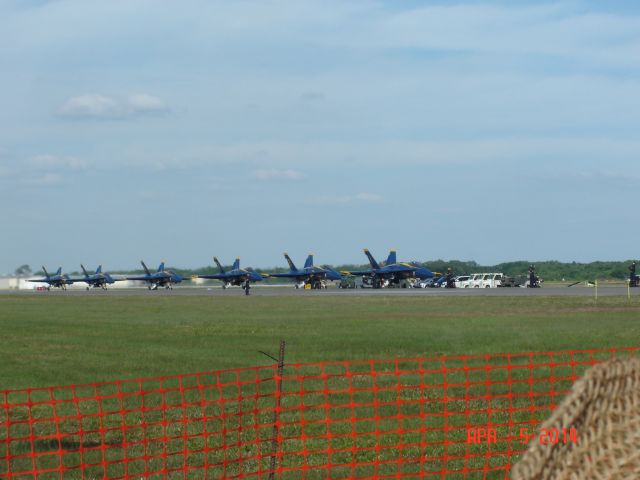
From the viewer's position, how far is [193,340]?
87.6ft

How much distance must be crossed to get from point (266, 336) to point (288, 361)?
7.41 meters

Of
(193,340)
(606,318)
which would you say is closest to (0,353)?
(193,340)

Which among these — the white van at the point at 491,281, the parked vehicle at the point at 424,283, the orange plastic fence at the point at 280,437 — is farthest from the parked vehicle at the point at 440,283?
the orange plastic fence at the point at 280,437

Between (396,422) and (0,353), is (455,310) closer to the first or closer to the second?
(0,353)

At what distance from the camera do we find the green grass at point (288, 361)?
1020 cm

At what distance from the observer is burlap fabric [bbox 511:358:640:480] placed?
2.46 m

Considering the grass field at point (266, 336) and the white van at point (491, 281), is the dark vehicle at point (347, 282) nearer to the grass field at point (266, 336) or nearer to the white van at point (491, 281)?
the white van at point (491, 281)

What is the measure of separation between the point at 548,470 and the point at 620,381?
365mm

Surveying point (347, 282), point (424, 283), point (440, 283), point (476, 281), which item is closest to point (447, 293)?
point (476, 281)

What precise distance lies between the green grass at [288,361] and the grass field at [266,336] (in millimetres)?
54

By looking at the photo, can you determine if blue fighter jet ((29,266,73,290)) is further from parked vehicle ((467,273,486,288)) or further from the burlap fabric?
the burlap fabric

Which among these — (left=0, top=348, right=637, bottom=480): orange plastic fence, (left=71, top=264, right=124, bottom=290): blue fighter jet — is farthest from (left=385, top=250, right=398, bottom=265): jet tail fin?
(left=0, top=348, right=637, bottom=480): orange plastic fence

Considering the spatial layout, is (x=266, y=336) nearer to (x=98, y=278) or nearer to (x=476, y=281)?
(x=476, y=281)

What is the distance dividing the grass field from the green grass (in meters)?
0.05
